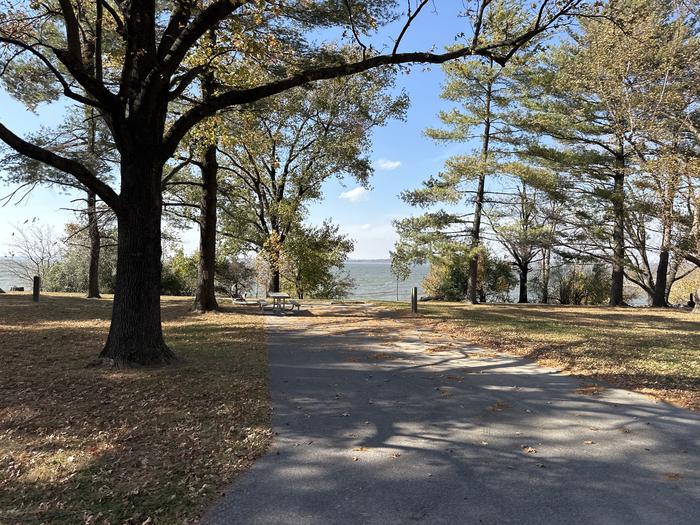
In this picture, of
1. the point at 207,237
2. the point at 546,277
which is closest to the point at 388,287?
the point at 546,277

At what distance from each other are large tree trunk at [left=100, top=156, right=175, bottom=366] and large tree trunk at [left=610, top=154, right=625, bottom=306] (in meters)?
18.4

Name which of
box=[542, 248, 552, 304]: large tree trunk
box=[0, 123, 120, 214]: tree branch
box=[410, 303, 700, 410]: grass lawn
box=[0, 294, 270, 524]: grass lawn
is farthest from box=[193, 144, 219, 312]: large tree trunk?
box=[542, 248, 552, 304]: large tree trunk

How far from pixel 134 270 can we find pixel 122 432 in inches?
119

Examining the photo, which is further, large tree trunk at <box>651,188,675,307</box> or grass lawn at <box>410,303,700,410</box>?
large tree trunk at <box>651,188,675,307</box>

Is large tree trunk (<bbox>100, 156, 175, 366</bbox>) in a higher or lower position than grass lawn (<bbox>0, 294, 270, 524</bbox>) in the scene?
higher

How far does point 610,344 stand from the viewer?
9055mm

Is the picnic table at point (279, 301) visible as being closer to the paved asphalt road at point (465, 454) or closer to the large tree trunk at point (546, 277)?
the paved asphalt road at point (465, 454)

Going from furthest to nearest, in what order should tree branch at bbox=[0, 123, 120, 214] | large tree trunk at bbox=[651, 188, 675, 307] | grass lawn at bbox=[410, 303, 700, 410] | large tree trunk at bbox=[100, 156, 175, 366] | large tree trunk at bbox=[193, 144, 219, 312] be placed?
large tree trunk at bbox=[651, 188, 675, 307] → large tree trunk at bbox=[193, 144, 219, 312] → large tree trunk at bbox=[100, 156, 175, 366] → grass lawn at bbox=[410, 303, 700, 410] → tree branch at bbox=[0, 123, 120, 214]

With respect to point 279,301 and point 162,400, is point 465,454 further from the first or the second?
point 279,301

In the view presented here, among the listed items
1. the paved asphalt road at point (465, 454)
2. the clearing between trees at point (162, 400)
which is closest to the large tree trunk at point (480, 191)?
the clearing between trees at point (162, 400)

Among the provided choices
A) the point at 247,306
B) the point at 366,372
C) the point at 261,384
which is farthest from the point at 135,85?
the point at 247,306

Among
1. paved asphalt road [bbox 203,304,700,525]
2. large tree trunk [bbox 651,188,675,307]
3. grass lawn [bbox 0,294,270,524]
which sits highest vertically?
large tree trunk [bbox 651,188,675,307]

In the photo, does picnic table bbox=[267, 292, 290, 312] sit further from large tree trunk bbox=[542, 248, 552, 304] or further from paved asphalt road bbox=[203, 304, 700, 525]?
large tree trunk bbox=[542, 248, 552, 304]

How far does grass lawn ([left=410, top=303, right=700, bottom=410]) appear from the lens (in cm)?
631
